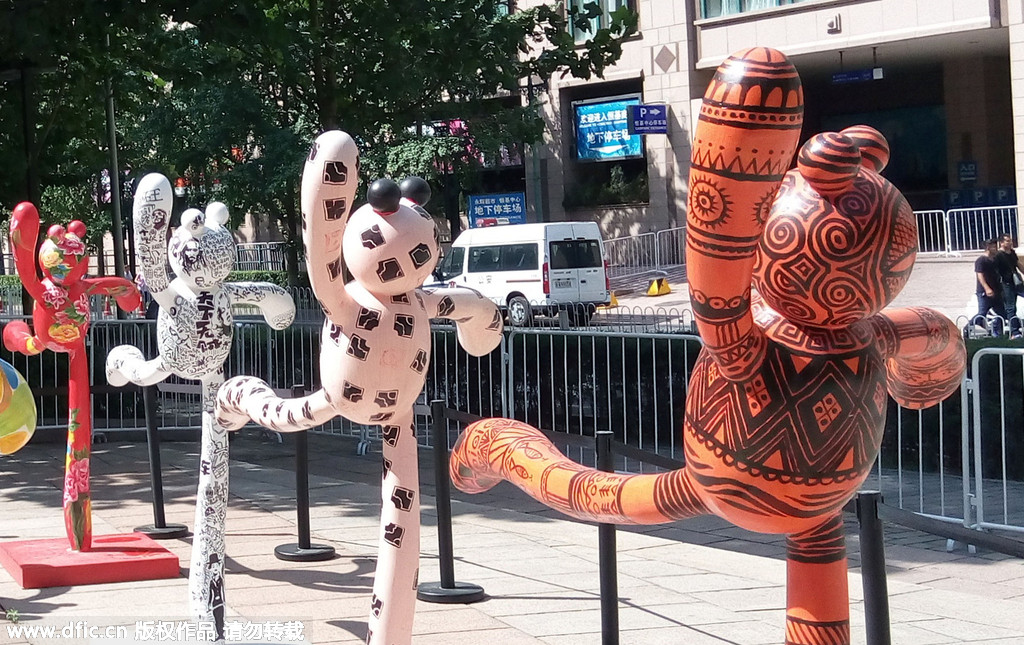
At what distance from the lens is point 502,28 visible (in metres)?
14.2

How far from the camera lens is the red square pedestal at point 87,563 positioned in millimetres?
6258

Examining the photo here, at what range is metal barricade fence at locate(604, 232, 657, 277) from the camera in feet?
105

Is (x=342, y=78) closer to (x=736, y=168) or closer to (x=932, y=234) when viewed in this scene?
(x=736, y=168)

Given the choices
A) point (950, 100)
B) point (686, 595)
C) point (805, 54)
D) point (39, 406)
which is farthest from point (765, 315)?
point (950, 100)

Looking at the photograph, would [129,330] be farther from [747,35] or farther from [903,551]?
[747,35]

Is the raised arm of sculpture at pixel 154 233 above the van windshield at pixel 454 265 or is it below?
below

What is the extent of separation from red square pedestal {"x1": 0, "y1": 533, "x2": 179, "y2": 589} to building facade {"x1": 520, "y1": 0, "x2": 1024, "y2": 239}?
74.9ft

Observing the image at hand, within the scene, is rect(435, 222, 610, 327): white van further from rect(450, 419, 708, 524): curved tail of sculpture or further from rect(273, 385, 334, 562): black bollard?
rect(450, 419, 708, 524): curved tail of sculpture

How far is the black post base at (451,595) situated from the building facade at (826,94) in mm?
22319

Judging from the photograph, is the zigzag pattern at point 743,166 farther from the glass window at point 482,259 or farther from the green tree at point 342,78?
the glass window at point 482,259

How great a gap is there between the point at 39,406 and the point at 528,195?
77.0 ft

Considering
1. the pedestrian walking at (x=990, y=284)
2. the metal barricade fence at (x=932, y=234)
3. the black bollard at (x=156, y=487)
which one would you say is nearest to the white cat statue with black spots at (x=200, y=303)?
the black bollard at (x=156, y=487)

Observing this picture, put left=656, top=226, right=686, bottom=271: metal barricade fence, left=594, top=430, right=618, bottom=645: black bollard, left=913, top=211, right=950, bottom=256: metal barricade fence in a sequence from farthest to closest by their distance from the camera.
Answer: left=656, top=226, right=686, bottom=271: metal barricade fence
left=913, top=211, right=950, bottom=256: metal barricade fence
left=594, top=430, right=618, bottom=645: black bollard

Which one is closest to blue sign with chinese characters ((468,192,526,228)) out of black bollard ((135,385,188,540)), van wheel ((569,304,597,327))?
van wheel ((569,304,597,327))
